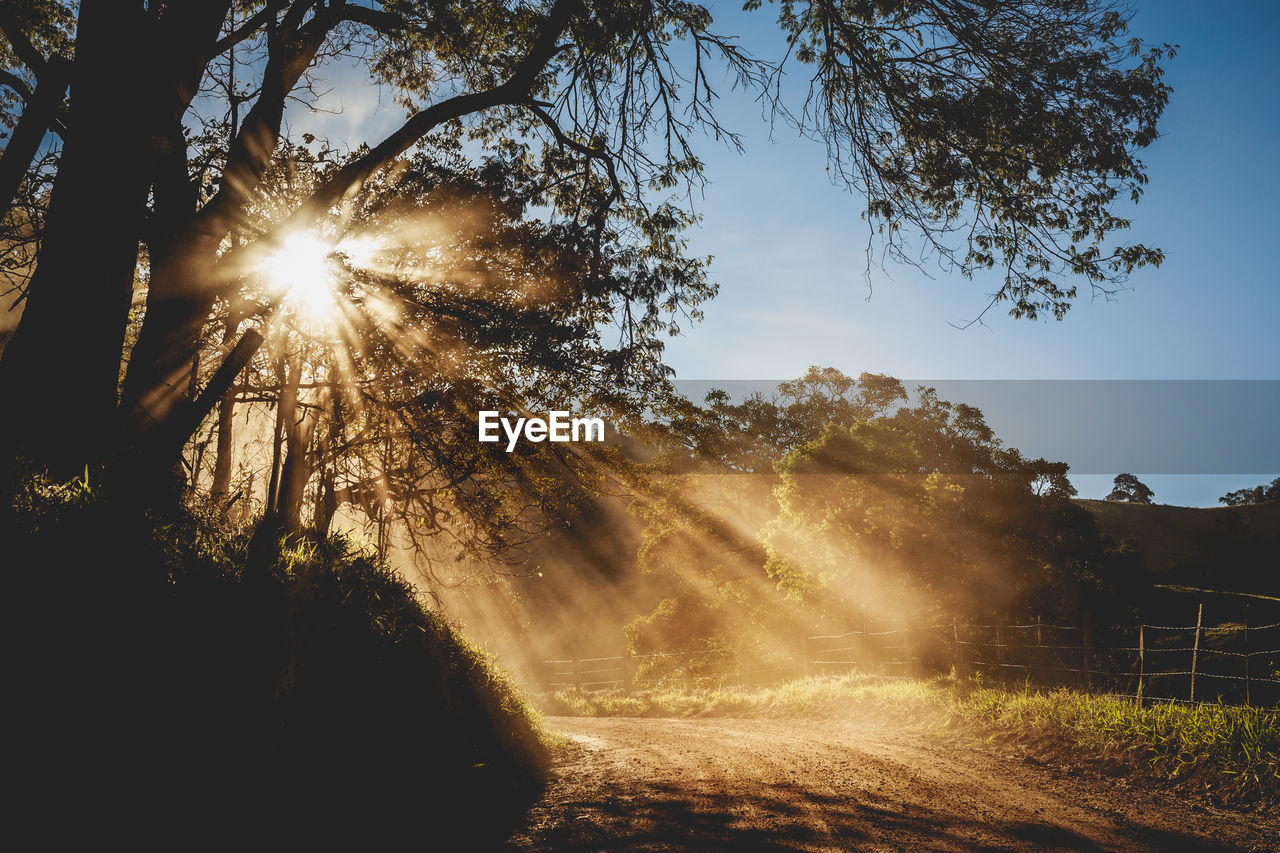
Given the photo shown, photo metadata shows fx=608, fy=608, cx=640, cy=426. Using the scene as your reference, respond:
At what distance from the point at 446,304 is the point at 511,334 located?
123cm

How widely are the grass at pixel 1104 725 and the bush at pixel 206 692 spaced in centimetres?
654

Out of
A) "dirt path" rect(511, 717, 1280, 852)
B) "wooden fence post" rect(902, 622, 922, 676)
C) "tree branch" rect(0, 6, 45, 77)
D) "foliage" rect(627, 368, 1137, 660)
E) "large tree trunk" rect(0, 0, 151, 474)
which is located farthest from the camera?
"foliage" rect(627, 368, 1137, 660)

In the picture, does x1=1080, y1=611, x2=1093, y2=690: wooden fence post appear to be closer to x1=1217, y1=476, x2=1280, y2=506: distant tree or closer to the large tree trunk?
the large tree trunk

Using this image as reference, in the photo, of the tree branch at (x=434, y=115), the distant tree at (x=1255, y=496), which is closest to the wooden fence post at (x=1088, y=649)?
the tree branch at (x=434, y=115)

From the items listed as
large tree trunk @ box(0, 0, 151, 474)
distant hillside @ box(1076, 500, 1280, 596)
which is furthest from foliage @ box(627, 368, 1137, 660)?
distant hillside @ box(1076, 500, 1280, 596)

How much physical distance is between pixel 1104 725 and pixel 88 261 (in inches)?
463

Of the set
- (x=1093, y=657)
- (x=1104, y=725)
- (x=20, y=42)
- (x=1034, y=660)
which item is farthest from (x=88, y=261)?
(x=1034, y=660)

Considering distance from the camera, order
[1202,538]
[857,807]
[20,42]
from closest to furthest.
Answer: [857,807], [20,42], [1202,538]

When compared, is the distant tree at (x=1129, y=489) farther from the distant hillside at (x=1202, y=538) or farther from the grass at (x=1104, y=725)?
the grass at (x=1104, y=725)

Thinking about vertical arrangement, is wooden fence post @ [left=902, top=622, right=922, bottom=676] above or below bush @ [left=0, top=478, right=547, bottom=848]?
below

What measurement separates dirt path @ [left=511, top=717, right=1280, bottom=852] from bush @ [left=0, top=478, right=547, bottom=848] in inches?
39.6

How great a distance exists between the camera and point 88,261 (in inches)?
215

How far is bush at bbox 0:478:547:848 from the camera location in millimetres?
2586

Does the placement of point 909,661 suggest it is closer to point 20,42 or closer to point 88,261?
point 88,261
